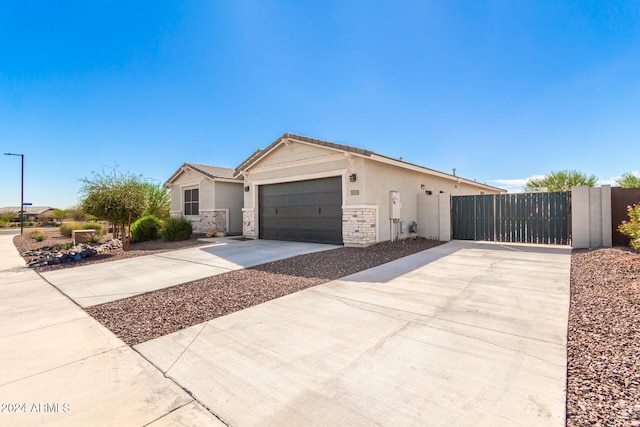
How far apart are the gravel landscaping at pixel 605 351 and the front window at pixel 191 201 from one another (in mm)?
17810

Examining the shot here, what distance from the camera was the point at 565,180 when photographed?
24.1 metres

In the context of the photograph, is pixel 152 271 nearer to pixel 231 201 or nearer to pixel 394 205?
pixel 394 205

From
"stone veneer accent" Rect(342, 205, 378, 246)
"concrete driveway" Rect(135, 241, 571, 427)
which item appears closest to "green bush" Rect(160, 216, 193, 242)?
"stone veneer accent" Rect(342, 205, 378, 246)

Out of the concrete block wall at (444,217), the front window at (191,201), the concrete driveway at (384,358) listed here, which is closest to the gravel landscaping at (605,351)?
the concrete driveway at (384,358)

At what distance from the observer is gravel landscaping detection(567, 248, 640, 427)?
1970mm

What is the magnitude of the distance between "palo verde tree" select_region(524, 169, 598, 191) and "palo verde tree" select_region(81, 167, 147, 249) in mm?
30000

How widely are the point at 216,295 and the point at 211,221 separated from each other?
1206 centimetres

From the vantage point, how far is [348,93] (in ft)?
42.1

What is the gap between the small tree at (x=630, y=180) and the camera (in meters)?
19.4

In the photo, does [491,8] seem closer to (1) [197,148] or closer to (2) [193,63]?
(2) [193,63]

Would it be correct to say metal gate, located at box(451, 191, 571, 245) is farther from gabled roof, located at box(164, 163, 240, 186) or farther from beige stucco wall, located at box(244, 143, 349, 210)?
gabled roof, located at box(164, 163, 240, 186)

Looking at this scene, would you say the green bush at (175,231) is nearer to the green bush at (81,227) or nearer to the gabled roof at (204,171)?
the gabled roof at (204,171)

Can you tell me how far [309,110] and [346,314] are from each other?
12.8m

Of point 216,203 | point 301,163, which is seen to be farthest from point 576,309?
point 216,203
